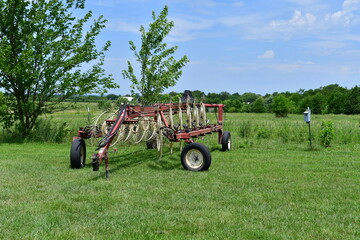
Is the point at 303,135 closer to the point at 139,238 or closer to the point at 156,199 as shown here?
the point at 156,199

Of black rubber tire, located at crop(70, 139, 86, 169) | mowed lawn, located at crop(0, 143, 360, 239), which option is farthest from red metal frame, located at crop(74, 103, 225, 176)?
mowed lawn, located at crop(0, 143, 360, 239)

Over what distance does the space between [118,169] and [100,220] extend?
14.0 feet

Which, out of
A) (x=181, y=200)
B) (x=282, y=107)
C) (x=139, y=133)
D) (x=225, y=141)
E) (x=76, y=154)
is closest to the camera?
(x=181, y=200)

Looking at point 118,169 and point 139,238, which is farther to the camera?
point 118,169

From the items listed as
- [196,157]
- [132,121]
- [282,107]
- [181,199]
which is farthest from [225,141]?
[282,107]

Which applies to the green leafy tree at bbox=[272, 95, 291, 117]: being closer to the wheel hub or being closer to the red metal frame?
the red metal frame

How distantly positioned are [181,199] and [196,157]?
2917 millimetres

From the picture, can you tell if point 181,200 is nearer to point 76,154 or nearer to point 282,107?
point 76,154

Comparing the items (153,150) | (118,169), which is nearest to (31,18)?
(153,150)

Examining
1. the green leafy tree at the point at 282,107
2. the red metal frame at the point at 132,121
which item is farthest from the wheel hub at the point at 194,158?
the green leafy tree at the point at 282,107

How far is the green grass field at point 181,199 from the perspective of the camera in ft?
16.4

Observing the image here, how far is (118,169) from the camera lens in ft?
31.6

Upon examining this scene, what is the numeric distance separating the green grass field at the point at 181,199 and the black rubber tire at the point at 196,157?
0.26 m

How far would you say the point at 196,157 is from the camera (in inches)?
371
